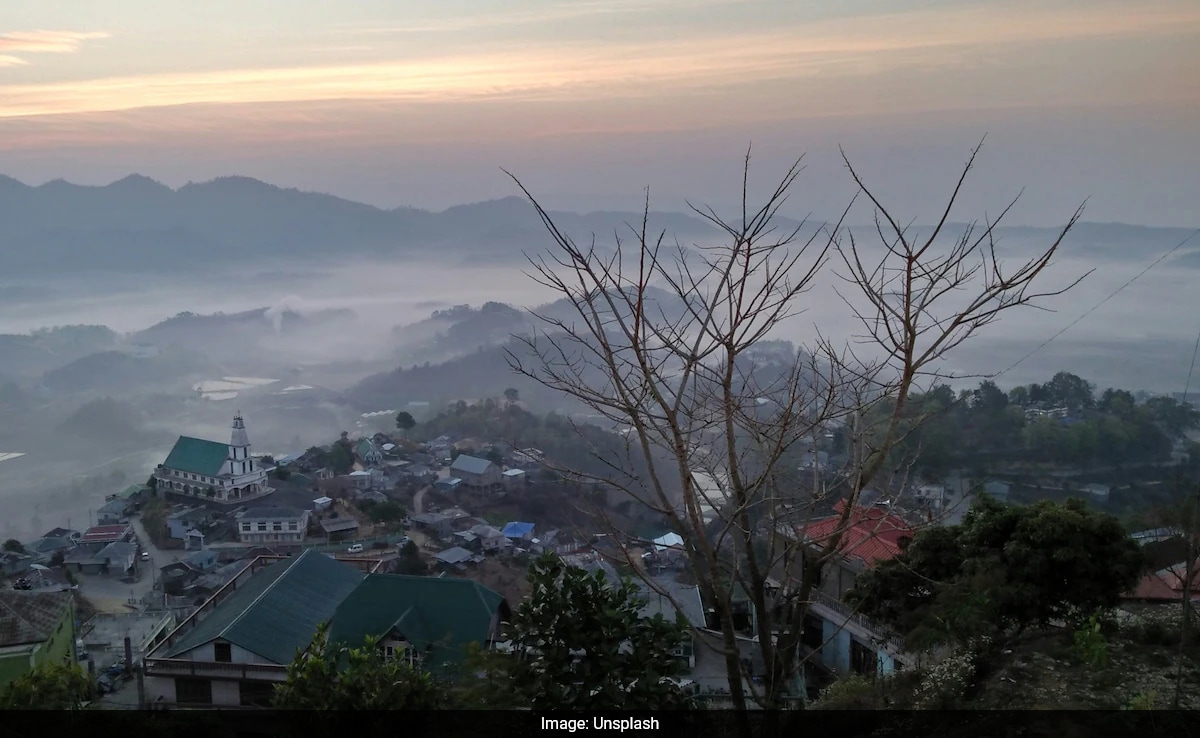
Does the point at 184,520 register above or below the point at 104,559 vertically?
above

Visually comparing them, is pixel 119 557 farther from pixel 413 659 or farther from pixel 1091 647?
pixel 1091 647

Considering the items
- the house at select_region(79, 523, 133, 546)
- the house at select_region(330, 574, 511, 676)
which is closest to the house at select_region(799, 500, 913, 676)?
the house at select_region(330, 574, 511, 676)

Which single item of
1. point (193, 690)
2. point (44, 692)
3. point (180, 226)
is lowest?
point (193, 690)

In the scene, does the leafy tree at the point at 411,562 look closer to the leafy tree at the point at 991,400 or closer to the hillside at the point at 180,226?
the leafy tree at the point at 991,400

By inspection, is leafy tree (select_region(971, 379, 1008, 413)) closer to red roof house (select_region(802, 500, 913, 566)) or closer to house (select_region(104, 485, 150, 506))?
red roof house (select_region(802, 500, 913, 566))

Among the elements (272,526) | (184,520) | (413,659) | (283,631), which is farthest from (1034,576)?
(184,520)

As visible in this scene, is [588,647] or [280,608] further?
[280,608]
